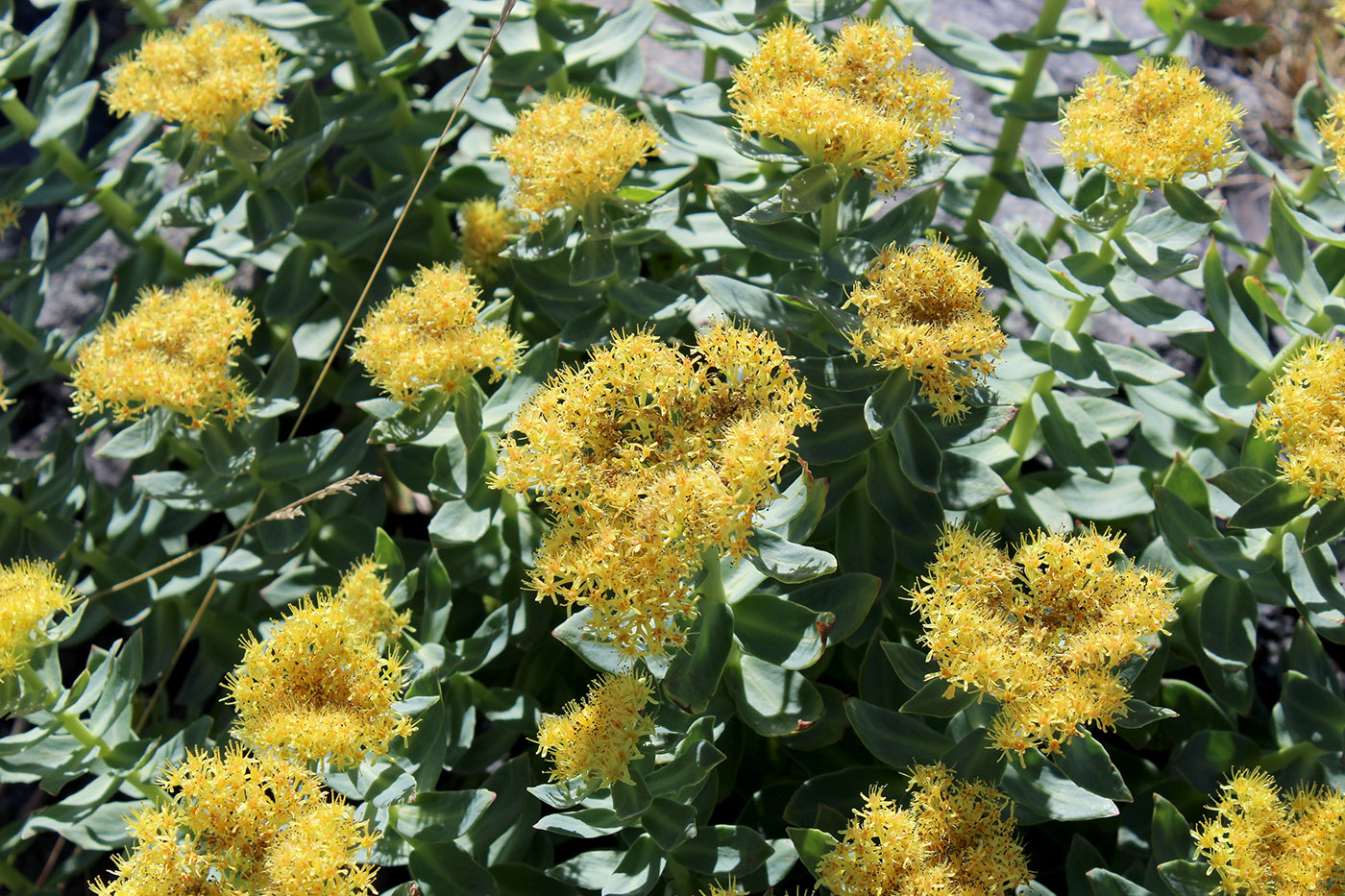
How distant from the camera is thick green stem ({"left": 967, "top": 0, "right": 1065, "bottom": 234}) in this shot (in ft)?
9.87

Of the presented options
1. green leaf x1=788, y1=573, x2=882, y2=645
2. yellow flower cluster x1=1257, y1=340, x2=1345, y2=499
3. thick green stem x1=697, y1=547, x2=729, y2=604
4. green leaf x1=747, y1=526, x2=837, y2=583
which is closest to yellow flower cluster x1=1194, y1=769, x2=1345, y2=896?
yellow flower cluster x1=1257, y1=340, x2=1345, y2=499

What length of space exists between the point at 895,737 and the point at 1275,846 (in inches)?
27.8

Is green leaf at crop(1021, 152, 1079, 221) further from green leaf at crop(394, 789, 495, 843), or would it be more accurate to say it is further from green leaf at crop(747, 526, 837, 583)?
green leaf at crop(394, 789, 495, 843)

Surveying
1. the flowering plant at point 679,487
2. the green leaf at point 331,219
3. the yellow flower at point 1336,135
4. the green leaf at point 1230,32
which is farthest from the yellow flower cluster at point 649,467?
the green leaf at point 1230,32

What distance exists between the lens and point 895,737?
6.83 feet

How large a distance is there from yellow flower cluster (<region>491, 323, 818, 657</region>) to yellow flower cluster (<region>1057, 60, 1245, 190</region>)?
90cm

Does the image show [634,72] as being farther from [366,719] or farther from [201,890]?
[201,890]

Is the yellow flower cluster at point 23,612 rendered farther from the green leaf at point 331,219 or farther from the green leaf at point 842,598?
the green leaf at point 842,598

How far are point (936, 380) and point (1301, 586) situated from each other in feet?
3.14

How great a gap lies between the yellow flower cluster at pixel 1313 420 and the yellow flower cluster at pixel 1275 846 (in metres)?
0.59

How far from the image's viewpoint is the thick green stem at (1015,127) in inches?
118

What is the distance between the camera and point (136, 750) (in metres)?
2.32

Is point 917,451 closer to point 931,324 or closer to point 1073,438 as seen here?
point 931,324

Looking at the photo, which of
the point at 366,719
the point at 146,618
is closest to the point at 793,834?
the point at 366,719
